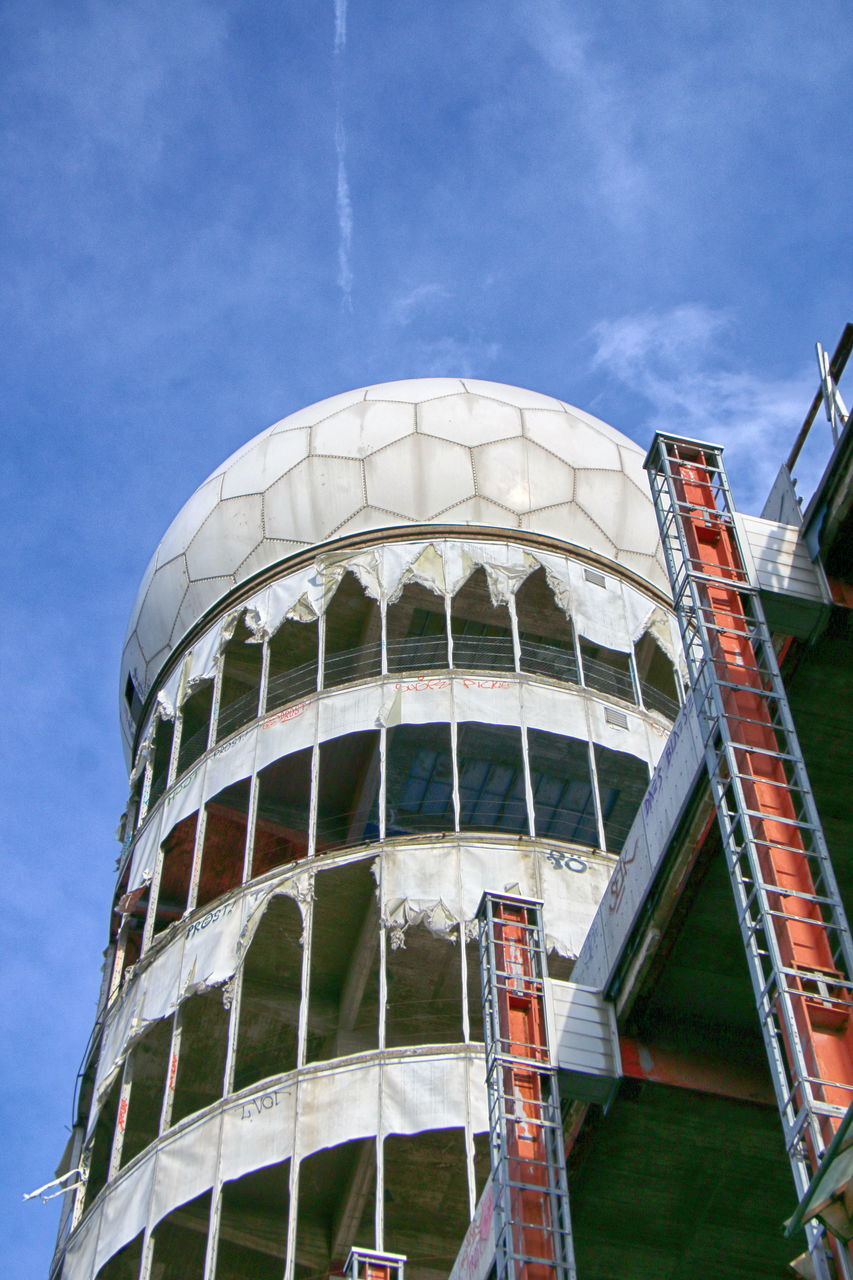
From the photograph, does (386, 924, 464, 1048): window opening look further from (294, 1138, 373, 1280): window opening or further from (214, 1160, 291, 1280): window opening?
(214, 1160, 291, 1280): window opening

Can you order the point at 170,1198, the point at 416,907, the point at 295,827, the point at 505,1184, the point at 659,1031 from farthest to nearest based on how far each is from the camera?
the point at 295,827, the point at 416,907, the point at 170,1198, the point at 659,1031, the point at 505,1184

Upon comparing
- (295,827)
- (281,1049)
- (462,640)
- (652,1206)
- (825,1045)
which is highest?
(462,640)

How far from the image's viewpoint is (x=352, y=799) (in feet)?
108

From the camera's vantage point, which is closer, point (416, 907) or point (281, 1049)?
point (416, 907)

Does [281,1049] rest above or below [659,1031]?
above

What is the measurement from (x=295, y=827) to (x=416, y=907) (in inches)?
243

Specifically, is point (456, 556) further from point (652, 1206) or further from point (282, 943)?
point (652, 1206)

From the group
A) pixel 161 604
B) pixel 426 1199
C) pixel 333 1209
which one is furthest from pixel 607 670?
pixel 333 1209

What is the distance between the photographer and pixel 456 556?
33406 mm

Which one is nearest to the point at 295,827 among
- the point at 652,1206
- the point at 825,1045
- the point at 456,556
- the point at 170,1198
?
the point at 456,556

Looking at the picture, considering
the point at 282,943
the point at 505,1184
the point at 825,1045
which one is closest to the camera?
the point at 825,1045

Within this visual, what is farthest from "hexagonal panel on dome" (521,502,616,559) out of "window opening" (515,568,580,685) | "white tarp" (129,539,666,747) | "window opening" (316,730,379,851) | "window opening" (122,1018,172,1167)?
"window opening" (122,1018,172,1167)

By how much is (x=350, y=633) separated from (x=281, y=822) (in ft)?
13.5

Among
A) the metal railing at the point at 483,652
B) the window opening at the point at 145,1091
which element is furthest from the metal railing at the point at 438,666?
the window opening at the point at 145,1091
